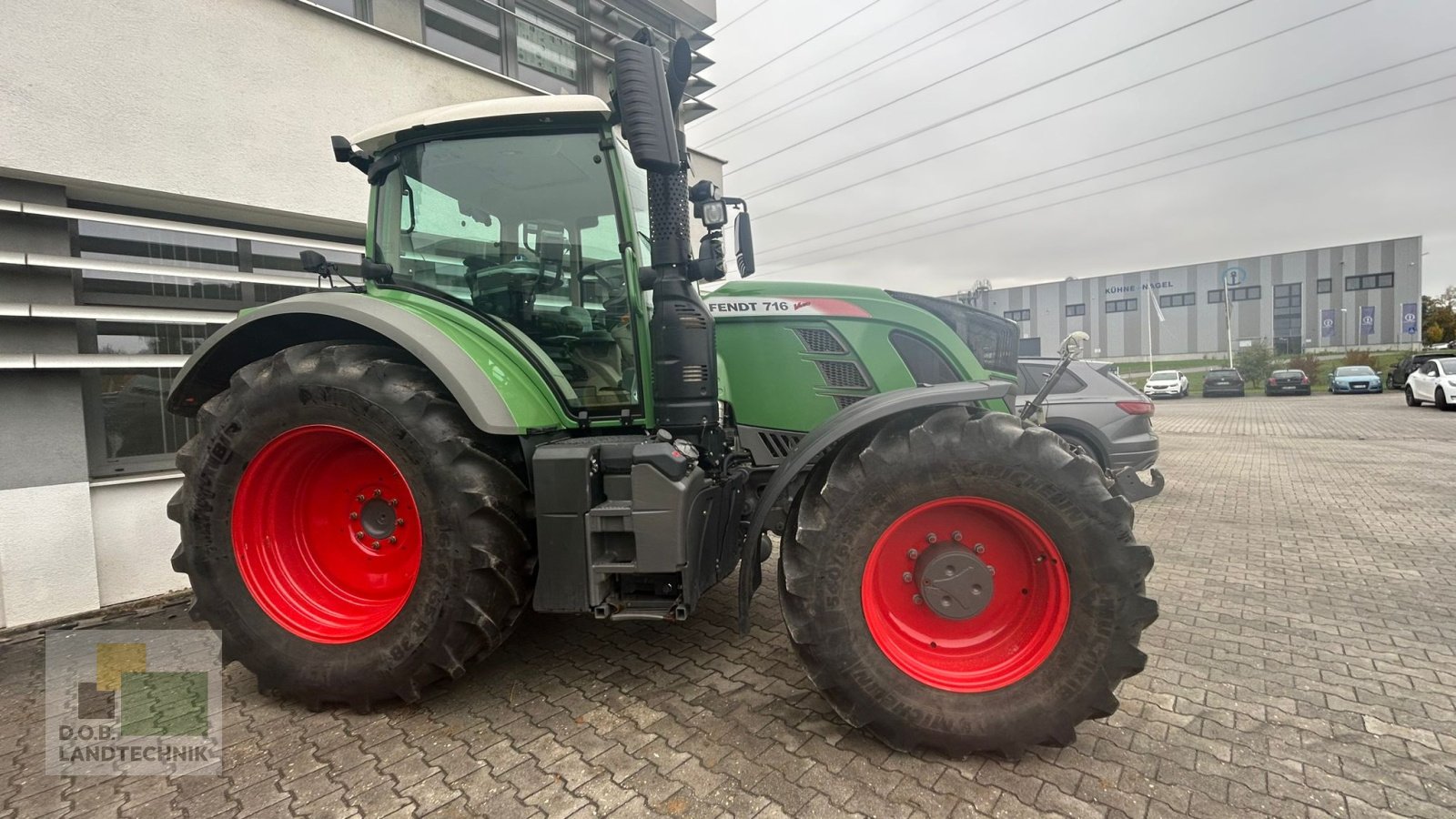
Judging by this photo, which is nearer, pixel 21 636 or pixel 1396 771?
pixel 1396 771

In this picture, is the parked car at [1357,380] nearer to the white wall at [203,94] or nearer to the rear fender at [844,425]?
the rear fender at [844,425]

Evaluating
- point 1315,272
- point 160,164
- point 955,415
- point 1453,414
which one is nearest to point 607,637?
point 955,415

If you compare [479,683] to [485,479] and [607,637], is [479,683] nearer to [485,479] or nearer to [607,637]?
[607,637]

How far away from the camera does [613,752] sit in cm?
225

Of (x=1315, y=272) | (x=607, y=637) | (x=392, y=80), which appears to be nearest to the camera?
(x=607, y=637)

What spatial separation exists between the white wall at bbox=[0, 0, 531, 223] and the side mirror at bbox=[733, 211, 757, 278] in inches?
153

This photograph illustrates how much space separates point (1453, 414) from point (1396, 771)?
20915 mm

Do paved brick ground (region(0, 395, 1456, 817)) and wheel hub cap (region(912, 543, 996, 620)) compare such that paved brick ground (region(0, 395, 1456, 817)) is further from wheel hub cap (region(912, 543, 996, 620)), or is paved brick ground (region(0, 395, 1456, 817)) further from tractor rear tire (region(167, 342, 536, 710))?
wheel hub cap (region(912, 543, 996, 620))

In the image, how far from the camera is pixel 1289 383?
27.1m

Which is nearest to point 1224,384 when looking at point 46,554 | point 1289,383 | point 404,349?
point 1289,383

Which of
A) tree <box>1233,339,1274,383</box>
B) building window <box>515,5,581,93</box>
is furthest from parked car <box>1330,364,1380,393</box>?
building window <box>515,5,581,93</box>

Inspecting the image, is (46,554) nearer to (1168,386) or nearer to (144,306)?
Answer: (144,306)

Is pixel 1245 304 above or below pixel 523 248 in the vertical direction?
above

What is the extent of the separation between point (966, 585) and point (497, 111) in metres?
2.78
